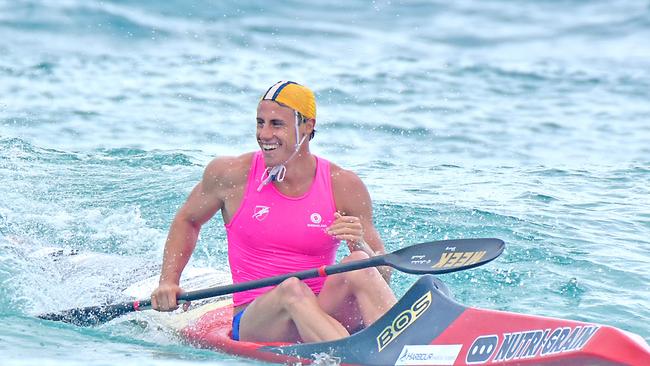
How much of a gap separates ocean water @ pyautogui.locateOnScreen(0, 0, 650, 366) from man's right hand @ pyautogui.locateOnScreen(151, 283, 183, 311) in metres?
0.23

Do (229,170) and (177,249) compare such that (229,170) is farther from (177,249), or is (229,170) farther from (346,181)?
(346,181)

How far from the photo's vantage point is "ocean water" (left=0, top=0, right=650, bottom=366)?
718 cm

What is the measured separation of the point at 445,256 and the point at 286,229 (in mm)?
870

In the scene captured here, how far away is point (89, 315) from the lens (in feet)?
20.3

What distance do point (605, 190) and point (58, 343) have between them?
620 centimetres

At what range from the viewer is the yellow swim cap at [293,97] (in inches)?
219

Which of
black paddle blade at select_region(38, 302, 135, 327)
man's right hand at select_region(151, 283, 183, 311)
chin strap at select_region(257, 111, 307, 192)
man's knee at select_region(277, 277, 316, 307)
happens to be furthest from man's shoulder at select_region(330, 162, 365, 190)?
black paddle blade at select_region(38, 302, 135, 327)

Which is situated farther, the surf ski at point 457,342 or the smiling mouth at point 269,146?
the smiling mouth at point 269,146

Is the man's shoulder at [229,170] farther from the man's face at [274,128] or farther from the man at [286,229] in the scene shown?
the man's face at [274,128]

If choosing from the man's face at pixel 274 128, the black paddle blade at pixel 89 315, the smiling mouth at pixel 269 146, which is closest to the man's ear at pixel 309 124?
the man's face at pixel 274 128

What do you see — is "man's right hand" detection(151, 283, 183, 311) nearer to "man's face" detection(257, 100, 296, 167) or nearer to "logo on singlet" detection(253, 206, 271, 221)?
"logo on singlet" detection(253, 206, 271, 221)

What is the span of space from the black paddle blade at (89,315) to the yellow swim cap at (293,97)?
1545 millimetres

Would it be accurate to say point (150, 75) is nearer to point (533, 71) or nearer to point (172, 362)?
point (533, 71)

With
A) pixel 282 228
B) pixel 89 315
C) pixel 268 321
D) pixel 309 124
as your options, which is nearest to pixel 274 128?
pixel 309 124
